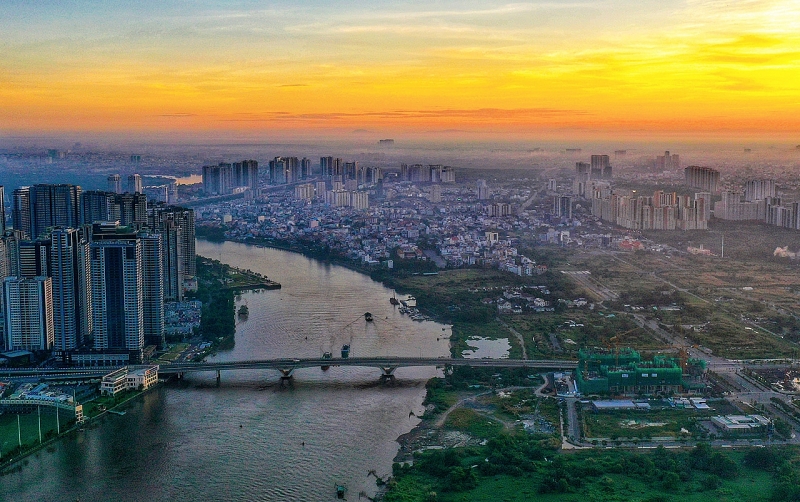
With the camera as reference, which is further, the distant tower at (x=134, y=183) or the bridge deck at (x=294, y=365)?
the distant tower at (x=134, y=183)

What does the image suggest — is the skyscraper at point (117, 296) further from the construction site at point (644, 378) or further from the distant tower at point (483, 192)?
the distant tower at point (483, 192)

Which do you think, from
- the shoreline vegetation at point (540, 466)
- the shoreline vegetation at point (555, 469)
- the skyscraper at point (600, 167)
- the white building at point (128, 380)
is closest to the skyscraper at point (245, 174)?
the skyscraper at point (600, 167)

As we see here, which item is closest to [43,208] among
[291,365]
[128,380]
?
[128,380]

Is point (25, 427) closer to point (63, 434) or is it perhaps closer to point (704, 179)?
point (63, 434)

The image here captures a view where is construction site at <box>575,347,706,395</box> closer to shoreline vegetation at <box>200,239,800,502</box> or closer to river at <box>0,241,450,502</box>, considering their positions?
shoreline vegetation at <box>200,239,800,502</box>

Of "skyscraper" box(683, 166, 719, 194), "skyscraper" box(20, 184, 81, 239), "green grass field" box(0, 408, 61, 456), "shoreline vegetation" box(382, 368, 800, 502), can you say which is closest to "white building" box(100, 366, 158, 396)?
"green grass field" box(0, 408, 61, 456)

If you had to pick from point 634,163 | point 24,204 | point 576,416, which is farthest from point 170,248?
point 634,163
